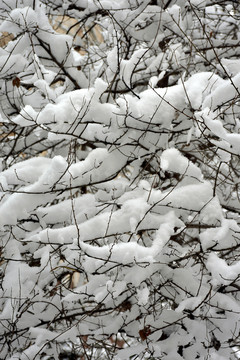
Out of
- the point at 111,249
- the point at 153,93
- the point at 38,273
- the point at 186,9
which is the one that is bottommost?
the point at 111,249

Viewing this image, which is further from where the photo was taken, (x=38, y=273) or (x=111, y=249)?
(x=38, y=273)

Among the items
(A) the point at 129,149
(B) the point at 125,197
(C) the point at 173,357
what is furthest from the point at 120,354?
(A) the point at 129,149

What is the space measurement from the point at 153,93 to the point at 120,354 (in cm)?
208

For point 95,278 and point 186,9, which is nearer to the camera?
point 95,278

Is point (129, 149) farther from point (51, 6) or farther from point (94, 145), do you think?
point (51, 6)

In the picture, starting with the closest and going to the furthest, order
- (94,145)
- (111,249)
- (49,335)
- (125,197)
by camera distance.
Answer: (111,249) < (125,197) < (49,335) < (94,145)

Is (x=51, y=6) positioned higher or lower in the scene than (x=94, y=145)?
higher

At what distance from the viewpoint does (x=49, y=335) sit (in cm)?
307

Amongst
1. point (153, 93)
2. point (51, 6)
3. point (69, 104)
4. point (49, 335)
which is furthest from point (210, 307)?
point (51, 6)

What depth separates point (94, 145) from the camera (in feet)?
12.5

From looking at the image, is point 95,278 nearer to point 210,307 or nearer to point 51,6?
point 210,307

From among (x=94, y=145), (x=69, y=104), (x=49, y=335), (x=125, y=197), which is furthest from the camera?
(x=94, y=145)

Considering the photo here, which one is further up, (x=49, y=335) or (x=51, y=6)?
(x=51, y=6)

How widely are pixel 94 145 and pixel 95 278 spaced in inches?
58.8
